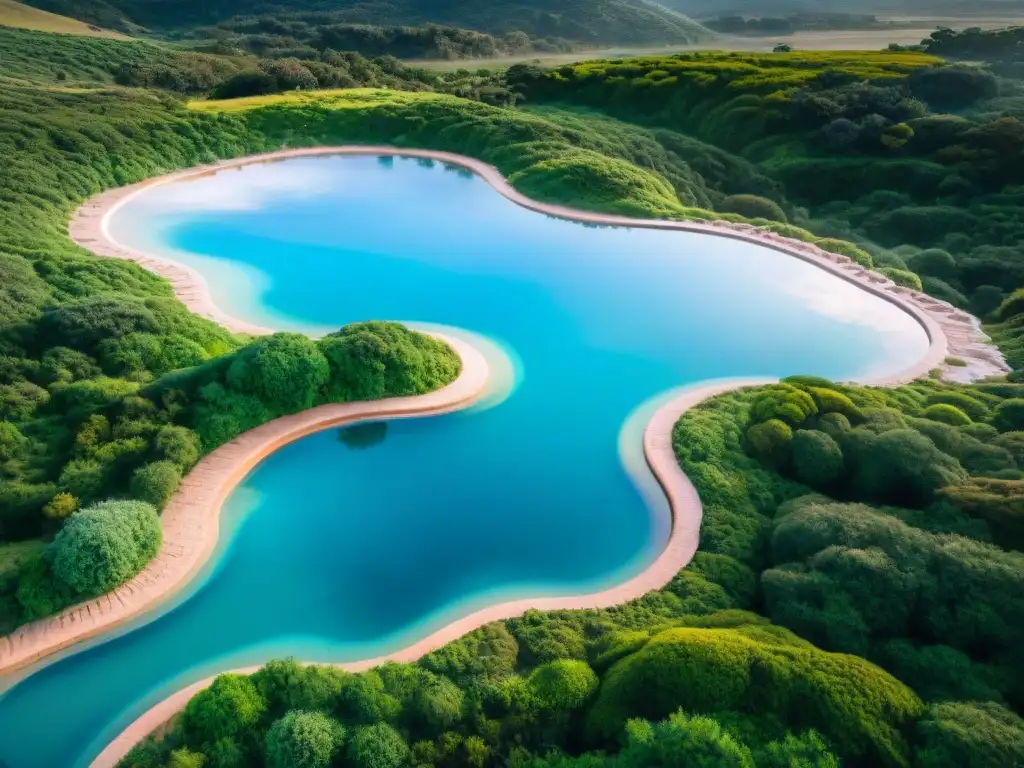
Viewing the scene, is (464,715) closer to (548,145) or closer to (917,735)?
(917,735)

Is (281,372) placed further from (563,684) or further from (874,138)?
(874,138)

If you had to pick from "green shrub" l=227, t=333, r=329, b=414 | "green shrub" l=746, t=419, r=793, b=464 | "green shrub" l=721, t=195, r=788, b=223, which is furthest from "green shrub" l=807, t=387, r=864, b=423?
"green shrub" l=721, t=195, r=788, b=223

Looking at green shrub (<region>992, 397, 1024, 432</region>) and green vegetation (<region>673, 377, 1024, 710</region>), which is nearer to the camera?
green vegetation (<region>673, 377, 1024, 710</region>)

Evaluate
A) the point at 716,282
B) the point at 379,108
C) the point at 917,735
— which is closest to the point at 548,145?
the point at 379,108

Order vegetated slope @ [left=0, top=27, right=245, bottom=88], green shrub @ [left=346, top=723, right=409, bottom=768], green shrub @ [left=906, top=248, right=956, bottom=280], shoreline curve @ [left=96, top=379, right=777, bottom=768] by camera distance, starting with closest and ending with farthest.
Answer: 1. green shrub @ [left=346, top=723, right=409, bottom=768]
2. shoreline curve @ [left=96, top=379, right=777, bottom=768]
3. green shrub @ [left=906, top=248, right=956, bottom=280]
4. vegetated slope @ [left=0, top=27, right=245, bottom=88]

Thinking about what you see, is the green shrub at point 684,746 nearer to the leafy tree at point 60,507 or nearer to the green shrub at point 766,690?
the green shrub at point 766,690

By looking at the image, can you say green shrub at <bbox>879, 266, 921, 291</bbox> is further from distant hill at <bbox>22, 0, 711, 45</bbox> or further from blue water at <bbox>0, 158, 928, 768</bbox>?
distant hill at <bbox>22, 0, 711, 45</bbox>

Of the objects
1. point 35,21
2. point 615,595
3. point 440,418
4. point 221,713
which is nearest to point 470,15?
point 35,21
